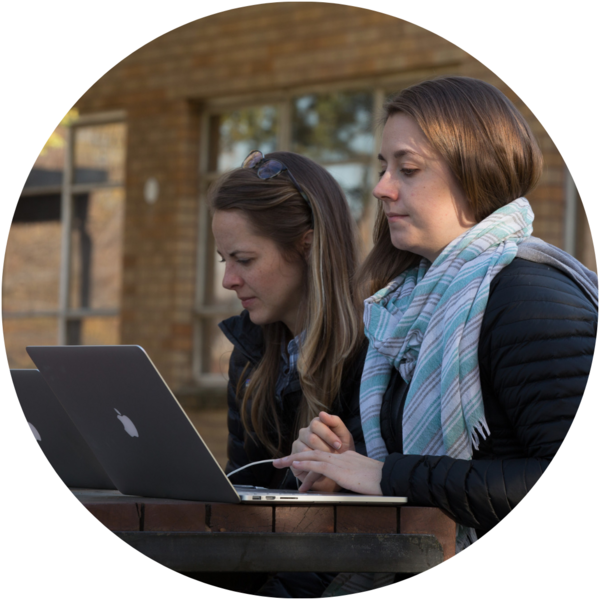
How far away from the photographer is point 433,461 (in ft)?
6.95

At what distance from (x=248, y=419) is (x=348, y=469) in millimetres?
1138

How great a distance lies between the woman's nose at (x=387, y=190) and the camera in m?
2.48

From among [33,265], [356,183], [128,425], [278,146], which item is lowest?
[128,425]

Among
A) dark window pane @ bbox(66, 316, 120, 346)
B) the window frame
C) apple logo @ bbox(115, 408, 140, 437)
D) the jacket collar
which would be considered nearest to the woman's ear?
the jacket collar

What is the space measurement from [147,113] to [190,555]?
7355mm

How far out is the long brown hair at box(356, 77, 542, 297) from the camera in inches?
95.7

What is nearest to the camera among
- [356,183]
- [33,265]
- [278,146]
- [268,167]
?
[268,167]

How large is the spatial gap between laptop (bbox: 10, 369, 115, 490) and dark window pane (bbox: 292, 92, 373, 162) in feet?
18.1

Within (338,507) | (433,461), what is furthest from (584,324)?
(338,507)

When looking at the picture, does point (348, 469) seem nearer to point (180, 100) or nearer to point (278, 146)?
point (278, 146)

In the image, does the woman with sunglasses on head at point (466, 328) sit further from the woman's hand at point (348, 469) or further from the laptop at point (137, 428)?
the laptop at point (137, 428)

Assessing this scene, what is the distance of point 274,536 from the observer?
1.97 metres

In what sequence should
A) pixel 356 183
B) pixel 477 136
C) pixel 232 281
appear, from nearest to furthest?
1. pixel 477 136
2. pixel 232 281
3. pixel 356 183

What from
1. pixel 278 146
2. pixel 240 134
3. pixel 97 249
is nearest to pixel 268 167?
pixel 278 146
